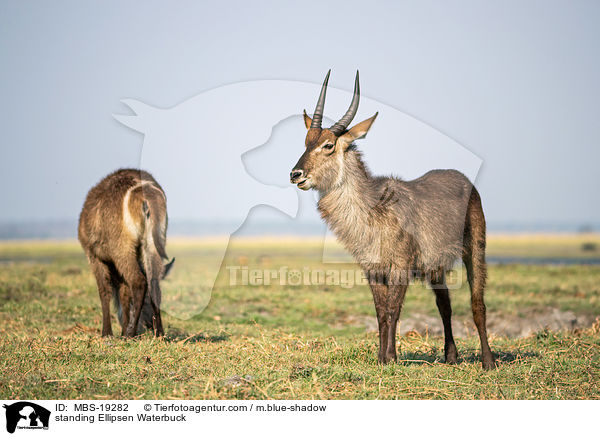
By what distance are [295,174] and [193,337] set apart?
3.58 meters

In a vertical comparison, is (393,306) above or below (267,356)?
above

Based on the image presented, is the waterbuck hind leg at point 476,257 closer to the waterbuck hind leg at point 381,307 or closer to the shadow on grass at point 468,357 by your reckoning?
the shadow on grass at point 468,357

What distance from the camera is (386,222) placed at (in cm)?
667

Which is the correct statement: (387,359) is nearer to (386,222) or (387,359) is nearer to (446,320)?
(446,320)

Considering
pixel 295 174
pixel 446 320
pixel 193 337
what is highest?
pixel 295 174

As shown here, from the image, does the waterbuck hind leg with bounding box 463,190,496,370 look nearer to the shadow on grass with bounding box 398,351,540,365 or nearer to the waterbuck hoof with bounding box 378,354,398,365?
the shadow on grass with bounding box 398,351,540,365

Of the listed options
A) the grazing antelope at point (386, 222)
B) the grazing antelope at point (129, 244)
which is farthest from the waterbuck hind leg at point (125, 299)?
the grazing antelope at point (386, 222)

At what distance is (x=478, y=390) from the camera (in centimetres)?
566

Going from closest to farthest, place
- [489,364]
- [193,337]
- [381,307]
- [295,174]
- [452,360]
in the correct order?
[295,174]
[381,307]
[489,364]
[452,360]
[193,337]

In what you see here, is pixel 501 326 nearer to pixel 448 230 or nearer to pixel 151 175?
pixel 448 230

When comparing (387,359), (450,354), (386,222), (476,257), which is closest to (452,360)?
(450,354)

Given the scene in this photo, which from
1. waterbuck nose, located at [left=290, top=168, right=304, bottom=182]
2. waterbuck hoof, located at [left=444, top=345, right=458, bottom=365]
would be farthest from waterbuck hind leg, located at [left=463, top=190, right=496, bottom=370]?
waterbuck nose, located at [left=290, top=168, right=304, bottom=182]

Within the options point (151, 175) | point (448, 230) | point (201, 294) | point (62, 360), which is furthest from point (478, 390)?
point (201, 294)

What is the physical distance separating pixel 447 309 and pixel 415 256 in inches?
44.5
